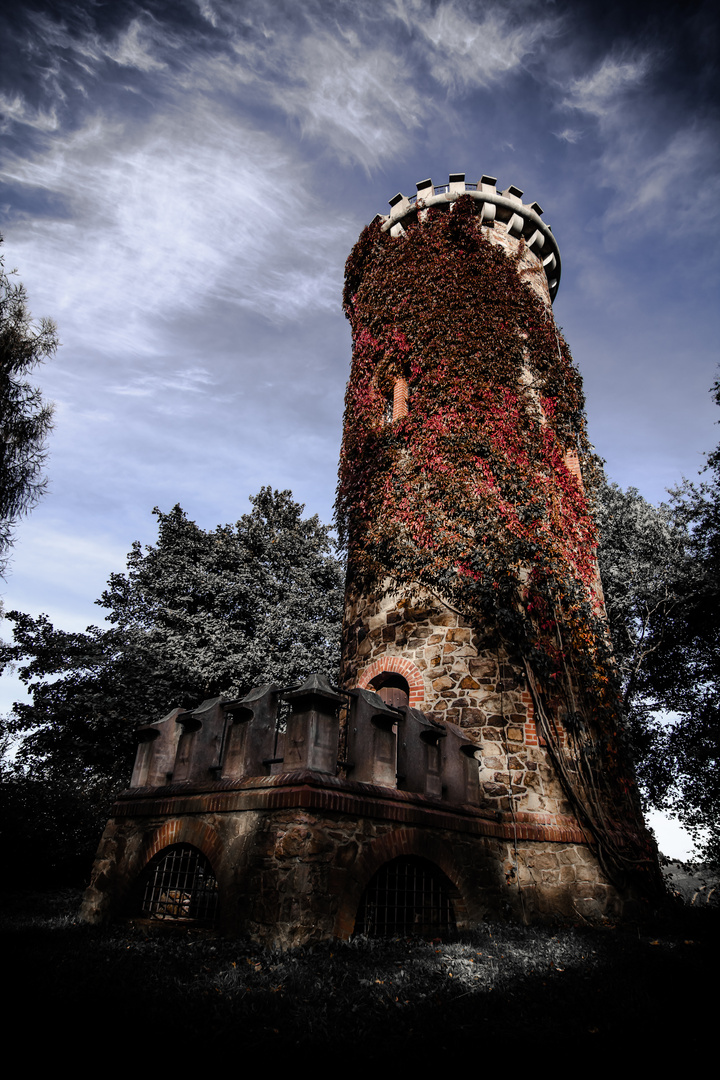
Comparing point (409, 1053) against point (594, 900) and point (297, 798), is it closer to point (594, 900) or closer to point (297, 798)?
point (297, 798)

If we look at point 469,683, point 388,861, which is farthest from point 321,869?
point 469,683

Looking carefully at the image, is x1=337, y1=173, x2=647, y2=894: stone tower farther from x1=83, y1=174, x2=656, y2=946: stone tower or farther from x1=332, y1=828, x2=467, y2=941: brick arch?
x1=332, y1=828, x2=467, y2=941: brick arch

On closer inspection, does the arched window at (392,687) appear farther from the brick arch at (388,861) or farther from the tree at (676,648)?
the tree at (676,648)

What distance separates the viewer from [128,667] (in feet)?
52.6

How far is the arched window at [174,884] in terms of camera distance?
594cm

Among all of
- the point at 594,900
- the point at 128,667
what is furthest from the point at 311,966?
the point at 128,667

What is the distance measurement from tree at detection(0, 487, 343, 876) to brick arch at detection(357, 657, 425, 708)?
7276 millimetres

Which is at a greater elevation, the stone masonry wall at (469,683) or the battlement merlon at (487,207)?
the battlement merlon at (487,207)

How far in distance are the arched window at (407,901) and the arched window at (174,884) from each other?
1.62m

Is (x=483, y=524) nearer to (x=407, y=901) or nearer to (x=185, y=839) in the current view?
(x=407, y=901)

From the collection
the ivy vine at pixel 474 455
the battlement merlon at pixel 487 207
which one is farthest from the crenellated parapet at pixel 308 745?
the battlement merlon at pixel 487 207

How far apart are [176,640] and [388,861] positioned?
1277 centimetres

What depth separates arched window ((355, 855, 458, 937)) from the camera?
18.6 feet

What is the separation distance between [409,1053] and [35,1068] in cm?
174
